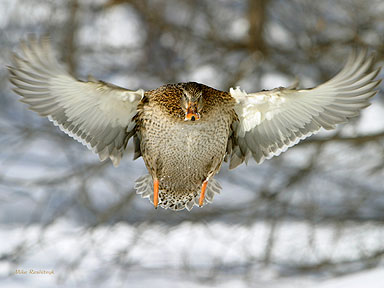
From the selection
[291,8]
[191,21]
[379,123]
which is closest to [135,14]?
[191,21]

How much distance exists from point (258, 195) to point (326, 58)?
96 centimetres

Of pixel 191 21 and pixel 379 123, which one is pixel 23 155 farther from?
pixel 379 123

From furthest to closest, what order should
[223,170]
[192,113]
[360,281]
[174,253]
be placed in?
1. [223,170]
2. [174,253]
3. [360,281]
4. [192,113]

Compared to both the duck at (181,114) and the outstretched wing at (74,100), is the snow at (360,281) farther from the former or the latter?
the outstretched wing at (74,100)

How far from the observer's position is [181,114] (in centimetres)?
179

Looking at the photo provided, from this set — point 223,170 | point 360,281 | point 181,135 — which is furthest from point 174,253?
point 181,135

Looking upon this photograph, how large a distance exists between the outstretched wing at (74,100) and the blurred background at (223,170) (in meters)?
1.60

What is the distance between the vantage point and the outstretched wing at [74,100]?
179cm

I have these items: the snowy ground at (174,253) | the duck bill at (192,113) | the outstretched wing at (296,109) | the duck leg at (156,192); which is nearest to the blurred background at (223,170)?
the snowy ground at (174,253)

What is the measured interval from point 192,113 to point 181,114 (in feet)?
0.29

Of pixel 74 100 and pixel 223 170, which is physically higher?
pixel 74 100

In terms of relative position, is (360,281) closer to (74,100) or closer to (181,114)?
(181,114)

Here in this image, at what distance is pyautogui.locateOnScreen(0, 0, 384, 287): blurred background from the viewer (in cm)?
357

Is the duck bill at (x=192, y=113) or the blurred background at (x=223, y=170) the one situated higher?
the duck bill at (x=192, y=113)
